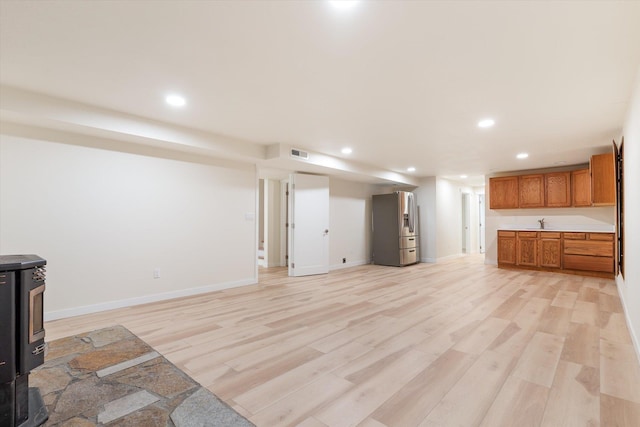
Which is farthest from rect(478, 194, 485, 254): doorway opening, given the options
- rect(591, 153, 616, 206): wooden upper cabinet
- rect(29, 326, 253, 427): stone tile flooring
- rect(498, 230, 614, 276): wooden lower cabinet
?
rect(29, 326, 253, 427): stone tile flooring

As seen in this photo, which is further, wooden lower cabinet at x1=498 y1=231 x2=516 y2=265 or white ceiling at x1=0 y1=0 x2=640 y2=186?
wooden lower cabinet at x1=498 y1=231 x2=516 y2=265

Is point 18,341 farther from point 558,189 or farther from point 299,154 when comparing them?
point 558,189

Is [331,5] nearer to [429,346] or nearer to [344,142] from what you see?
[429,346]

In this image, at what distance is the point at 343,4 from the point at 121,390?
9.35 feet

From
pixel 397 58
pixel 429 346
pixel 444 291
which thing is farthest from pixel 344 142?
pixel 429 346

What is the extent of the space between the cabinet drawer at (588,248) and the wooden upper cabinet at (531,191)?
3.36ft

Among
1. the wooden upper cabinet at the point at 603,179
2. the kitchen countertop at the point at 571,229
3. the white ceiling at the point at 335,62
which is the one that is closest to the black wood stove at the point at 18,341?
the white ceiling at the point at 335,62

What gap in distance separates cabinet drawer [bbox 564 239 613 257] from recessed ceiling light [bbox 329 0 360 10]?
270 inches

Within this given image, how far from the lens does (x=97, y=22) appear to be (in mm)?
1930

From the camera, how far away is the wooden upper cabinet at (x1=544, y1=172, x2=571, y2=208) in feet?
20.9

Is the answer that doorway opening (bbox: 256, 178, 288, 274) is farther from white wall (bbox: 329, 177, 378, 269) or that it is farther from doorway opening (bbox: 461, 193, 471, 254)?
doorway opening (bbox: 461, 193, 471, 254)

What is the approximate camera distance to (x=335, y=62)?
2.42 meters

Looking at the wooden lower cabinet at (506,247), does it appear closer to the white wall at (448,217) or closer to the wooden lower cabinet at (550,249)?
the wooden lower cabinet at (550,249)

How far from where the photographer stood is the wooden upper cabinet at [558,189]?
6383mm
